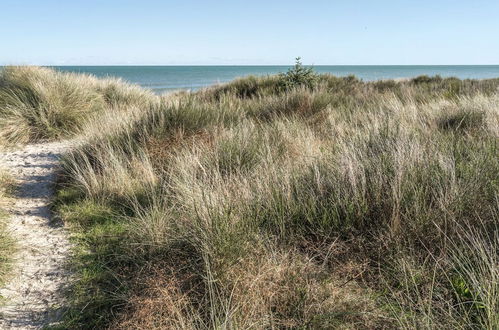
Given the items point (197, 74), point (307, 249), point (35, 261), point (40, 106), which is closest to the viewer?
point (307, 249)

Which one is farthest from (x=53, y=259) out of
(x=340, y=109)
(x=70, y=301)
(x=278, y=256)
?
(x=340, y=109)

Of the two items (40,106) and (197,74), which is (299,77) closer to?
(40,106)

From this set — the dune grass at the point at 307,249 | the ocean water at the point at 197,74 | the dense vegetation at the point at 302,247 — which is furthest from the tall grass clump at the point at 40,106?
the dune grass at the point at 307,249

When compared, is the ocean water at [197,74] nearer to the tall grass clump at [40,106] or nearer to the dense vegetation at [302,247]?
the tall grass clump at [40,106]

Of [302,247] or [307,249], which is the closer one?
[307,249]

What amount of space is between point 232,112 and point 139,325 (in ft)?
19.4

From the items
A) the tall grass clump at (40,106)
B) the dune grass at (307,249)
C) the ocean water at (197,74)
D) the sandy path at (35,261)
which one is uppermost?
the ocean water at (197,74)

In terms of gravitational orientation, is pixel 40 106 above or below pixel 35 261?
above

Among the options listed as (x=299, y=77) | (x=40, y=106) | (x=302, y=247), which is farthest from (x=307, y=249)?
(x=299, y=77)

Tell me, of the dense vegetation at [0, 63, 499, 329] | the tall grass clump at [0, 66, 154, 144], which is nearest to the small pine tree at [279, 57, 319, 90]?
the tall grass clump at [0, 66, 154, 144]

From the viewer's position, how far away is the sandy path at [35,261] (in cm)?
251

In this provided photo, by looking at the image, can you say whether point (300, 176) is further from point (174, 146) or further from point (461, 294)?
point (174, 146)

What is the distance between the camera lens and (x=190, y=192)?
307 centimetres

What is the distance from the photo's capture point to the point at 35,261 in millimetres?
3184
